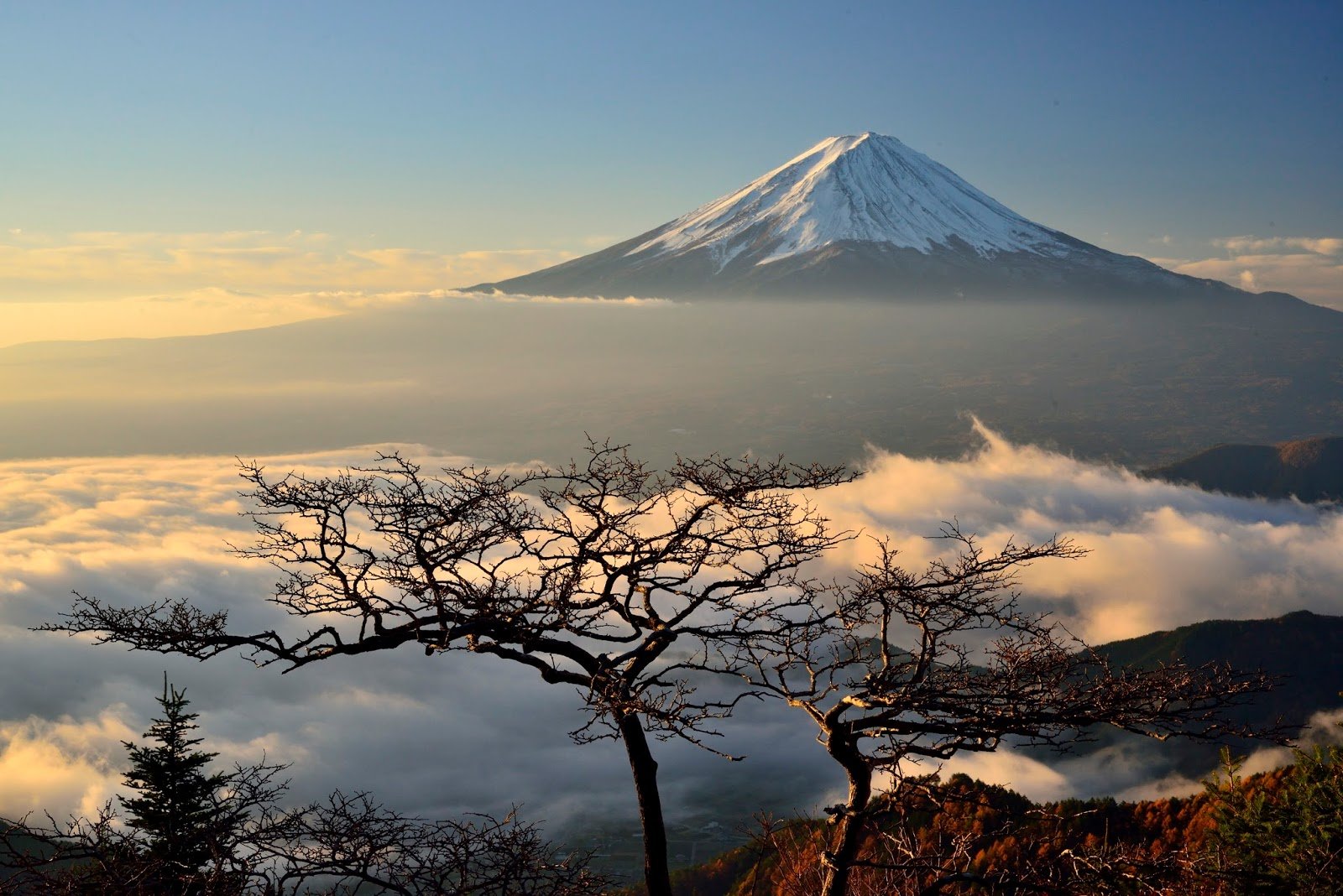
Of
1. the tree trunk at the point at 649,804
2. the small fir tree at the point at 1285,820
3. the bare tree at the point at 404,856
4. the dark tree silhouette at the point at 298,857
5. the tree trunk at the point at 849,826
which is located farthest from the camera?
the small fir tree at the point at 1285,820

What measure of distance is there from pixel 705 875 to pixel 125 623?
352 ft

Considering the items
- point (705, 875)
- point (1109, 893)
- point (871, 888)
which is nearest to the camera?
point (1109, 893)

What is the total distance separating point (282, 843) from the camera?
688 centimetres

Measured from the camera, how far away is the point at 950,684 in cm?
691

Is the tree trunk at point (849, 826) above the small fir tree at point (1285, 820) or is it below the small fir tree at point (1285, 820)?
above

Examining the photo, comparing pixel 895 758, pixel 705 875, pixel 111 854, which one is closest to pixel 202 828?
pixel 111 854

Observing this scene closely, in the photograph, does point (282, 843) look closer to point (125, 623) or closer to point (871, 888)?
point (125, 623)

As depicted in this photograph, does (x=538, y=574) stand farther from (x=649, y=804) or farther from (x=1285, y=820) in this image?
(x=1285, y=820)

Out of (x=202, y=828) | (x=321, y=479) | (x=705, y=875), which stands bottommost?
(x=705, y=875)

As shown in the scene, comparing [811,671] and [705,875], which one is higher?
[811,671]

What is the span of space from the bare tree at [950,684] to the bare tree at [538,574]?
1.69ft

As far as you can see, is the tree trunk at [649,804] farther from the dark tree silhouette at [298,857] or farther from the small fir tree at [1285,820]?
the small fir tree at [1285,820]

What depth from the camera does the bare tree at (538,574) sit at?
24.4ft

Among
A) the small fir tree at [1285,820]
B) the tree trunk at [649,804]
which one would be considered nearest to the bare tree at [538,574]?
the tree trunk at [649,804]
